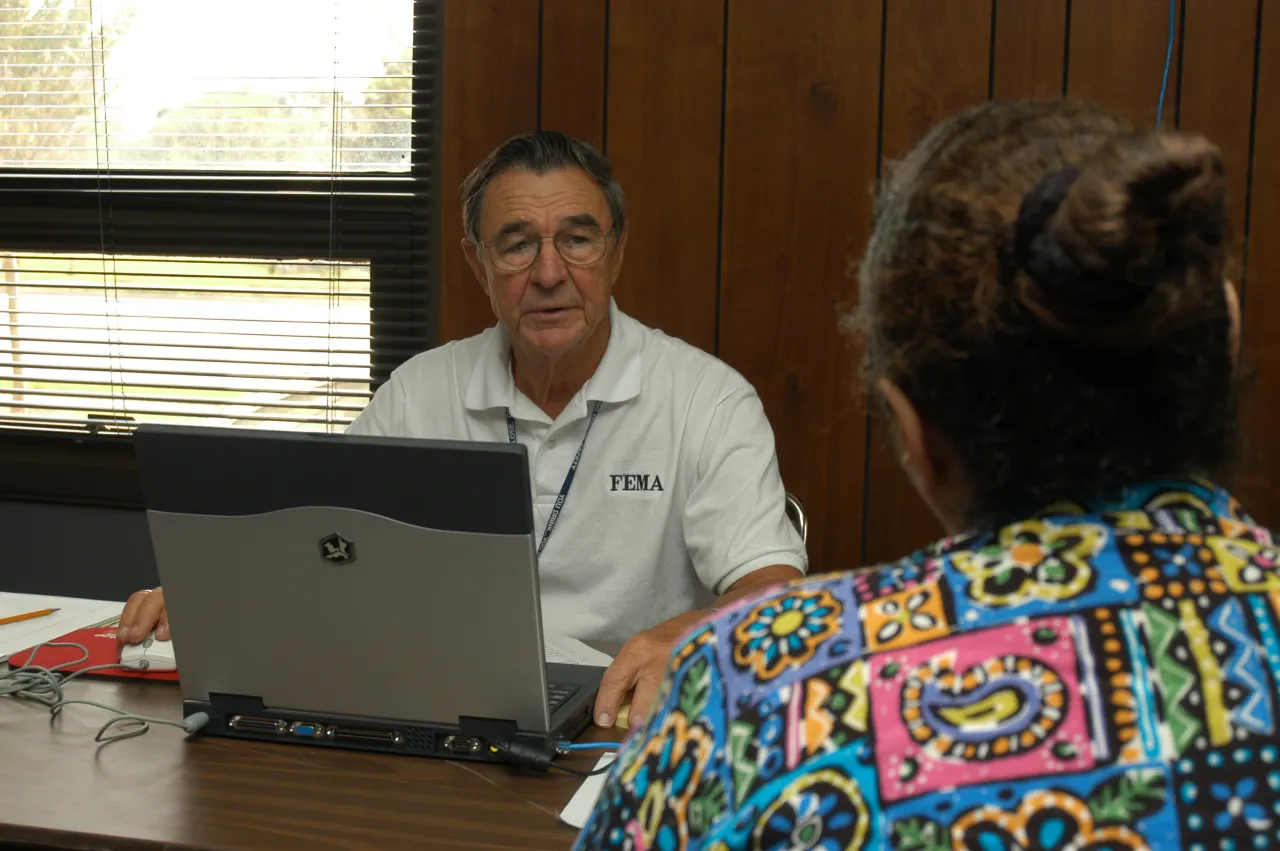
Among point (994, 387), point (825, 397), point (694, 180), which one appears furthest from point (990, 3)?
→ point (994, 387)

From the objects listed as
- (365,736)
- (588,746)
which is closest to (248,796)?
(365,736)

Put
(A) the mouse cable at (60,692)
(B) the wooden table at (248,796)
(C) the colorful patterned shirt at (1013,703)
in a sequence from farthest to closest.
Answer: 1. (A) the mouse cable at (60,692)
2. (B) the wooden table at (248,796)
3. (C) the colorful patterned shirt at (1013,703)

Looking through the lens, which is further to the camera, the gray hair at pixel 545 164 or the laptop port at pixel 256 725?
the gray hair at pixel 545 164

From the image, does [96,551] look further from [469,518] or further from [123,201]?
[469,518]

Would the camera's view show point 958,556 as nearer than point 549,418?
Yes

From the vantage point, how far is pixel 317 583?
1.23m

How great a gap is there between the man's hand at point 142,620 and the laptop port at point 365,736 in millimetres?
415

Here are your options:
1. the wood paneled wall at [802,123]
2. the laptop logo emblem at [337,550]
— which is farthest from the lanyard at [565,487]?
the laptop logo emblem at [337,550]

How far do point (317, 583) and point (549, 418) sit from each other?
0.94 meters

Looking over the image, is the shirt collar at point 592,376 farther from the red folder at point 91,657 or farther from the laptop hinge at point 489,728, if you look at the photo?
the laptop hinge at point 489,728

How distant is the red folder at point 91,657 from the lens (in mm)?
1582

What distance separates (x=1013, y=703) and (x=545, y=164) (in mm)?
→ 1632

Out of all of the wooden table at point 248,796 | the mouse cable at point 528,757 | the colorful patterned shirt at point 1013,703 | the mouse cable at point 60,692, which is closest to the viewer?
the colorful patterned shirt at point 1013,703

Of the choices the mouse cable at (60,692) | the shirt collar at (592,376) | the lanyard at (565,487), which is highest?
the shirt collar at (592,376)
